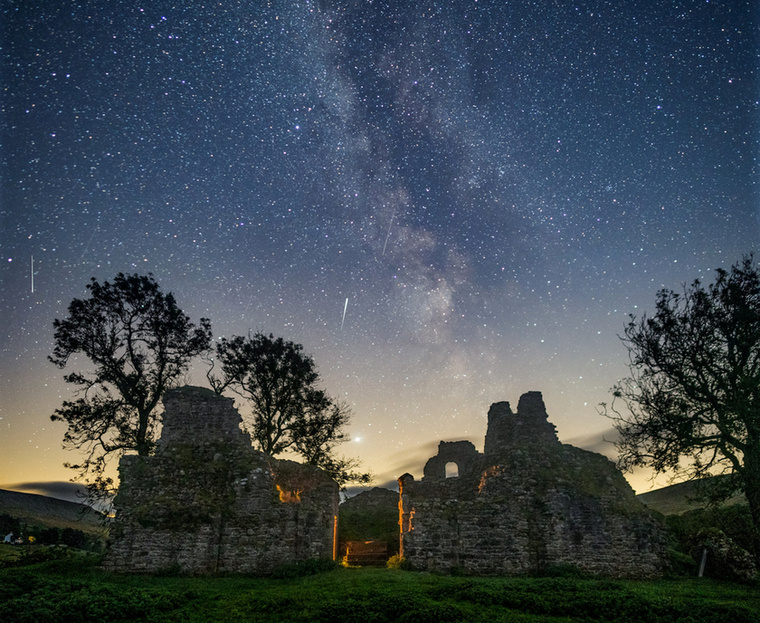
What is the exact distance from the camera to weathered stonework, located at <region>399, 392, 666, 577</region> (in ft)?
53.7

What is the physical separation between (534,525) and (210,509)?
13734 mm

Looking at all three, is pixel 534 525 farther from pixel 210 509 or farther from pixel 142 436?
pixel 142 436

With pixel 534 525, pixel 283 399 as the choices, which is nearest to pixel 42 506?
pixel 283 399

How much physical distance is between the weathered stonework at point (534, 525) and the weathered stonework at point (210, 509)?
4433 millimetres

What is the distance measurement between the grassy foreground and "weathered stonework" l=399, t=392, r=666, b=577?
3.21 metres

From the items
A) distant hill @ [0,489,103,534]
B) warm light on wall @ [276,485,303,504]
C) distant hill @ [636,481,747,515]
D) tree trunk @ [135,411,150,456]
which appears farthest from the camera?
distant hill @ [0,489,103,534]

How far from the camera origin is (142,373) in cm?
2358

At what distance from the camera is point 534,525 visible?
55.8ft

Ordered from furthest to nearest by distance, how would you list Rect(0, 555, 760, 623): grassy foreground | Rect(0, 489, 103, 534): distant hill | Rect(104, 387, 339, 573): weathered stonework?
Rect(0, 489, 103, 534): distant hill < Rect(104, 387, 339, 573): weathered stonework < Rect(0, 555, 760, 623): grassy foreground

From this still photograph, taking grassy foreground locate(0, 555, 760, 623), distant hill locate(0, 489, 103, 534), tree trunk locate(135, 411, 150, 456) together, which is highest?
tree trunk locate(135, 411, 150, 456)

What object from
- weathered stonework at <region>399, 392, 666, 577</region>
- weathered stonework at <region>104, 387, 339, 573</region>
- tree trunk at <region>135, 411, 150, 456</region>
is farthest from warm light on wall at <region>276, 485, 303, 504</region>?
tree trunk at <region>135, 411, 150, 456</region>

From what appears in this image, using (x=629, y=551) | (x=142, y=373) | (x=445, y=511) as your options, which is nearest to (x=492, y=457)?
(x=445, y=511)

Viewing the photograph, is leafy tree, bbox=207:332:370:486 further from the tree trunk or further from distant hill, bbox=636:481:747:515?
distant hill, bbox=636:481:747:515

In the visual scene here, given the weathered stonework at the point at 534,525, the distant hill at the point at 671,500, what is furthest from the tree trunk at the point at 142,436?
the distant hill at the point at 671,500
